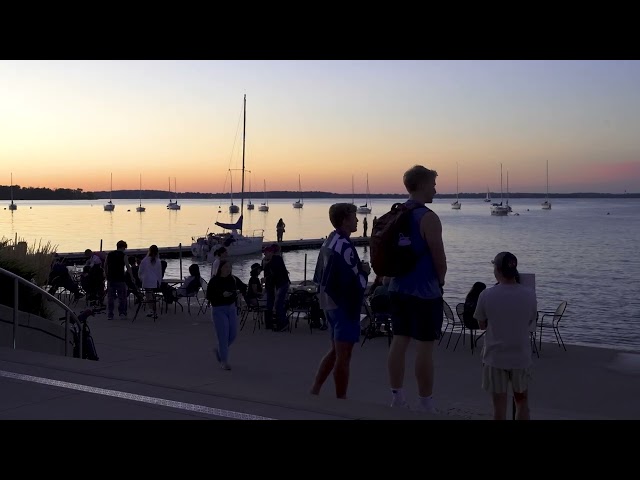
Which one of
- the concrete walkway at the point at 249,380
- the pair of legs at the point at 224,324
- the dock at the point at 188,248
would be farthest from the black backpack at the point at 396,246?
the dock at the point at 188,248

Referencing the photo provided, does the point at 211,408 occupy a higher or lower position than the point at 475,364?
higher

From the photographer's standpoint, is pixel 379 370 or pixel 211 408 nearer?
pixel 211 408

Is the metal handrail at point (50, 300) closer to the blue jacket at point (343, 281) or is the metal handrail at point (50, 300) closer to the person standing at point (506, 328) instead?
the blue jacket at point (343, 281)

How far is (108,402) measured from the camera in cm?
523

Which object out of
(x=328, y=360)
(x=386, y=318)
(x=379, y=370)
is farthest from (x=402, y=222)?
(x=386, y=318)

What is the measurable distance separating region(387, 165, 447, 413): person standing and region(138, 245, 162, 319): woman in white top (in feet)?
34.7

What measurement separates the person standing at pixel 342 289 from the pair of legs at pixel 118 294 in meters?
9.82

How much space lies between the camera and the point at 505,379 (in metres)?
5.56

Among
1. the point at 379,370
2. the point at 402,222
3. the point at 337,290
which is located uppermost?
the point at 402,222

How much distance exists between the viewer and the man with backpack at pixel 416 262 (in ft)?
17.4

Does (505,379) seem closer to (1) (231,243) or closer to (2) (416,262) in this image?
(2) (416,262)
